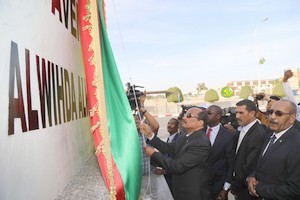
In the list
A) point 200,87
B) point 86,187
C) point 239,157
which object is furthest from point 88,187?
point 200,87

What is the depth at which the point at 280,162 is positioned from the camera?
99.8 inches

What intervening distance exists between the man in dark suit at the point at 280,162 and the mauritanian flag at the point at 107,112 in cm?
111

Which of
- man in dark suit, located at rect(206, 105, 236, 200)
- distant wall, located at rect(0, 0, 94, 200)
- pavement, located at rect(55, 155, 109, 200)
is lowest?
man in dark suit, located at rect(206, 105, 236, 200)

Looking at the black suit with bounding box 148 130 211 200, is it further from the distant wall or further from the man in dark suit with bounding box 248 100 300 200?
the distant wall

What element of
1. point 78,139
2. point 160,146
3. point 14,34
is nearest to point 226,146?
point 160,146

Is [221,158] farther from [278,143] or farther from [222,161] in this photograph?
[278,143]

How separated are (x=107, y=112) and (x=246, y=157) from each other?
1768mm

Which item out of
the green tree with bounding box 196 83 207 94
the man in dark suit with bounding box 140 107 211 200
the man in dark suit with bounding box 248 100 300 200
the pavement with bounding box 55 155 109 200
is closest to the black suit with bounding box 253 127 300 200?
the man in dark suit with bounding box 248 100 300 200

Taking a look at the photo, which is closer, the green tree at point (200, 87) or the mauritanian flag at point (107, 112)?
the mauritanian flag at point (107, 112)

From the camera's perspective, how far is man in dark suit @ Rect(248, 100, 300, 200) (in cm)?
244

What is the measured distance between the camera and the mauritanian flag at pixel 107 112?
1.97 metres

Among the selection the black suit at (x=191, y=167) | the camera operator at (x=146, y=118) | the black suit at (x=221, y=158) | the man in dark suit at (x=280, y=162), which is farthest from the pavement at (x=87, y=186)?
the black suit at (x=221, y=158)

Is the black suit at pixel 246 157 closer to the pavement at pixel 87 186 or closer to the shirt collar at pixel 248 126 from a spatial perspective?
the shirt collar at pixel 248 126

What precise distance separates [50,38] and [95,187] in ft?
3.28
